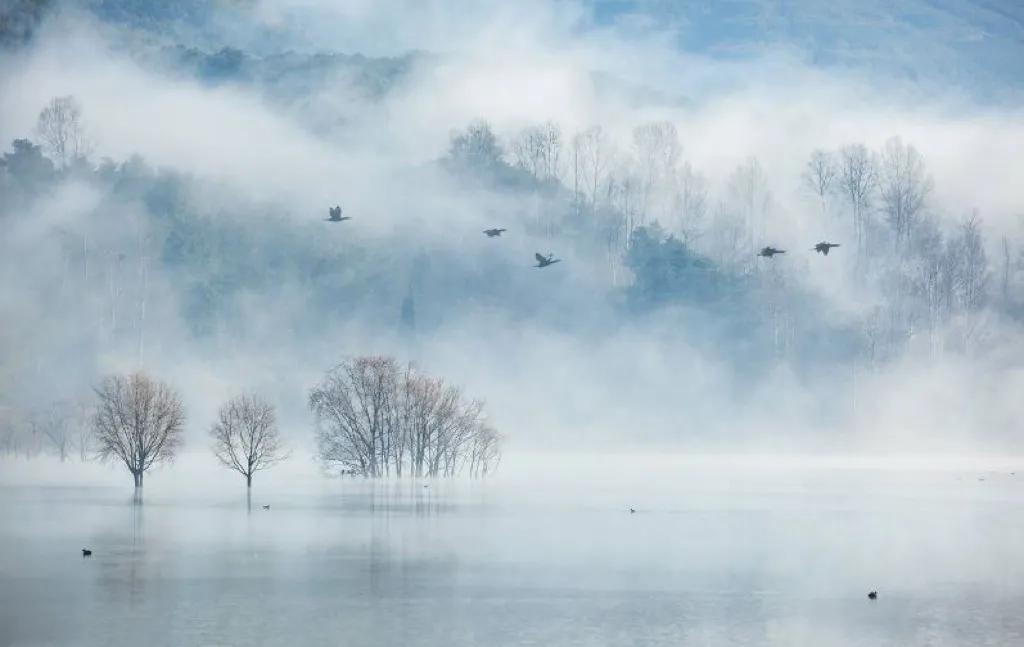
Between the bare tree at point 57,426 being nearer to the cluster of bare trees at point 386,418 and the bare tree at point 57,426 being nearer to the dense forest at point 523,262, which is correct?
the dense forest at point 523,262

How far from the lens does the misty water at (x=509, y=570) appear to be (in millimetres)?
26766

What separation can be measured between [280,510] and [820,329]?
281 ft

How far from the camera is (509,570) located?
35.2 meters

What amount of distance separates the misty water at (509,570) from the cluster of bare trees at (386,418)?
14.2 metres

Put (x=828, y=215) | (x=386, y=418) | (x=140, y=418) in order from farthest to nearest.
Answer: (x=828, y=215) → (x=386, y=418) → (x=140, y=418)

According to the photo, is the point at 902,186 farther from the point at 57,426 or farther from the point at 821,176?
the point at 57,426

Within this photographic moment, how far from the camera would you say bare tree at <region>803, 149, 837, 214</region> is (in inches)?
5694

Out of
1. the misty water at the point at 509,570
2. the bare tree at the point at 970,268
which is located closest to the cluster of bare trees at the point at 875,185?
the bare tree at the point at 970,268

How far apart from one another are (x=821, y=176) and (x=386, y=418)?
254 feet

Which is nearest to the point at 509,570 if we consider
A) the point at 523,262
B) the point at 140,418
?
the point at 140,418

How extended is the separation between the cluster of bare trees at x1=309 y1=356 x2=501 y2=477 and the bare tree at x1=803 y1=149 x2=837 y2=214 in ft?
229

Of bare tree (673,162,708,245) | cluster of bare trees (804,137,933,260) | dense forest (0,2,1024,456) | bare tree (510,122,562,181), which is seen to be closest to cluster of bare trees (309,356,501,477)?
dense forest (0,2,1024,456)

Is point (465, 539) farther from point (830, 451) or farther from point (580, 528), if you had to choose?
point (830, 451)

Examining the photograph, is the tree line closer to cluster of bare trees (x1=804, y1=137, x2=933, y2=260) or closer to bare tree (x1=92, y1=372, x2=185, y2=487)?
bare tree (x1=92, y1=372, x2=185, y2=487)
